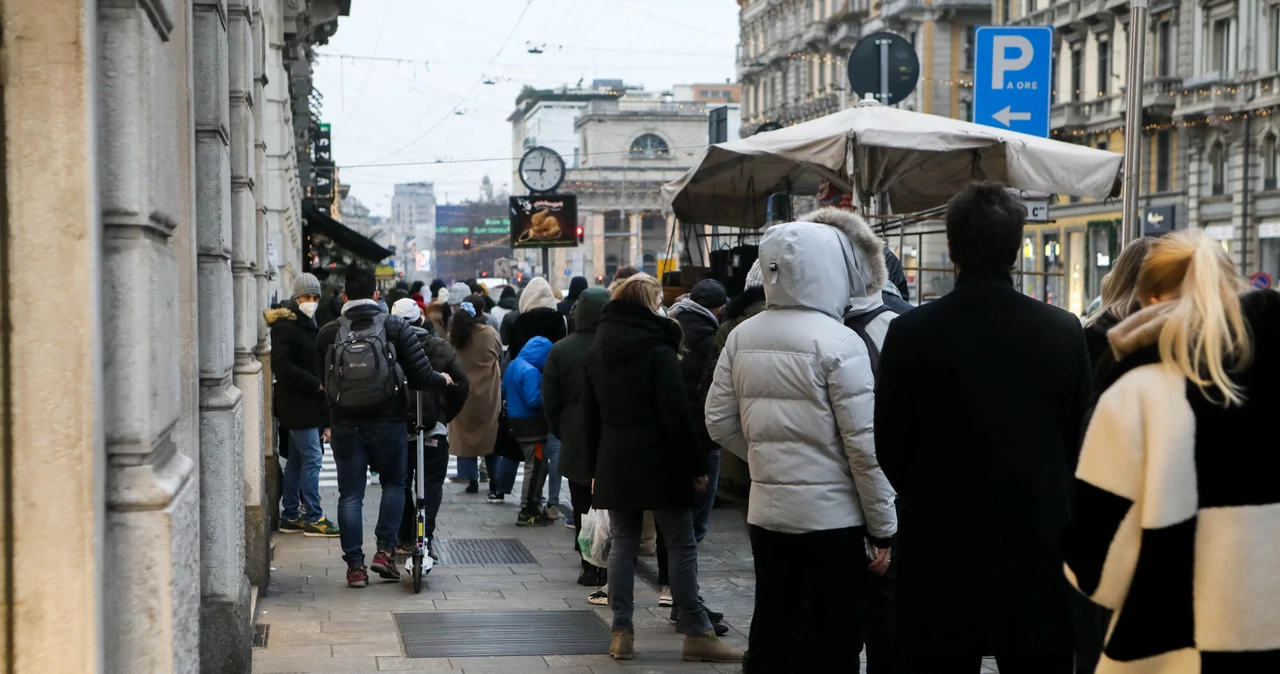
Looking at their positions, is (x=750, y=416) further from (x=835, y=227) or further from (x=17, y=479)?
(x=17, y=479)

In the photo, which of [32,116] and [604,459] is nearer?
[32,116]

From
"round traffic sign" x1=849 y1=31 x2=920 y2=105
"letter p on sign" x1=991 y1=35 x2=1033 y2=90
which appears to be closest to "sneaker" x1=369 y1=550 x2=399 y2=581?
"letter p on sign" x1=991 y1=35 x2=1033 y2=90

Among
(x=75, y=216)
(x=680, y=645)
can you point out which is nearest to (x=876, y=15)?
(x=680, y=645)

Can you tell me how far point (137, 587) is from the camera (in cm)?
351

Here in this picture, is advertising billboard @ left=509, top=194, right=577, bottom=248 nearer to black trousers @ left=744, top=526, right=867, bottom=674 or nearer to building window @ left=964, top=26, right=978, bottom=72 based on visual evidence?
black trousers @ left=744, top=526, right=867, bottom=674

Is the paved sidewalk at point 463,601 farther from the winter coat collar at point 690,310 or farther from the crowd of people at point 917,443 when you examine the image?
the winter coat collar at point 690,310

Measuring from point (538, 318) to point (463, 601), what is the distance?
Result: 3.49 meters

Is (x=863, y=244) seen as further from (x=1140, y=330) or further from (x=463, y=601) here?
(x=463, y=601)

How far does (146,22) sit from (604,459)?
4.24m

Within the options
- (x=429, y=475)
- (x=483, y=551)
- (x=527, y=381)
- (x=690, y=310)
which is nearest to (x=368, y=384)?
(x=429, y=475)

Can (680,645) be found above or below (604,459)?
below

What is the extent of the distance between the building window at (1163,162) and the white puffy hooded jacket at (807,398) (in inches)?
1795

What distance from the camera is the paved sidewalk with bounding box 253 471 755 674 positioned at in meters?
7.27

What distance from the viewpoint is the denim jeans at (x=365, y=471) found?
8.98m
